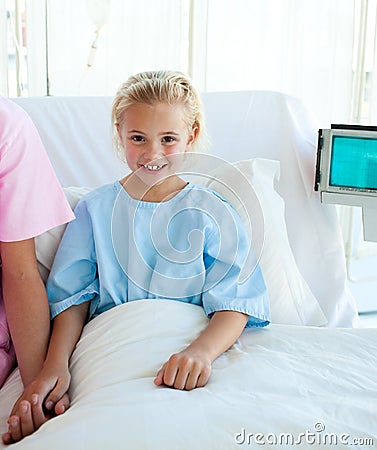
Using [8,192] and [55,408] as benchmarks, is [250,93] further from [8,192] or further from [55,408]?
[55,408]

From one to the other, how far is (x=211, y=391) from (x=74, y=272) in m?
0.41

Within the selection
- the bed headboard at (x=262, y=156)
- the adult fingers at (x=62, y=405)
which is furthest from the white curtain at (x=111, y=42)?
the adult fingers at (x=62, y=405)

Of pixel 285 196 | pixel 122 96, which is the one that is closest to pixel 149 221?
pixel 122 96

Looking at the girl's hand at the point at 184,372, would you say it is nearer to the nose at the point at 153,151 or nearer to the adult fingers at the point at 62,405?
the adult fingers at the point at 62,405

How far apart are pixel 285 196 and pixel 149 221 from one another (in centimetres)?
52

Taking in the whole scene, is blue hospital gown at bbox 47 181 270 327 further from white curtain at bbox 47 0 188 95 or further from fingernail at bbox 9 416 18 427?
white curtain at bbox 47 0 188 95

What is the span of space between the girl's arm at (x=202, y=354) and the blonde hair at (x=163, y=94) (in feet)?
1.21

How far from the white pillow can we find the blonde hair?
141 millimetres

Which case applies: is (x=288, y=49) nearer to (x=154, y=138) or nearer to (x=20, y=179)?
(x=154, y=138)

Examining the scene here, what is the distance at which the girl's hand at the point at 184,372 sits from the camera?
108cm

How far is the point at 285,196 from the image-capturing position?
1776 millimetres

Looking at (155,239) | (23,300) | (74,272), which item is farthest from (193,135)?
(23,300)

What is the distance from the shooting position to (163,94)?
135 centimetres

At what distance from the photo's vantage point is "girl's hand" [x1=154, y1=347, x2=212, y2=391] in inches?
42.7
